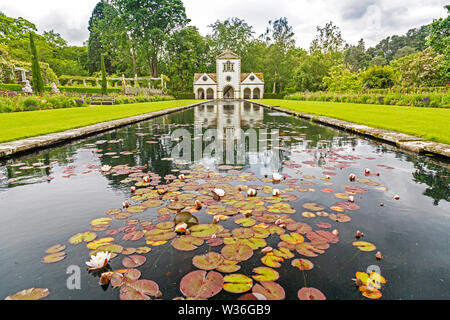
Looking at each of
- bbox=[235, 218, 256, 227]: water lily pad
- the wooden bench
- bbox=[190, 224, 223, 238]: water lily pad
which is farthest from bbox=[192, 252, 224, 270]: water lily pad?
the wooden bench

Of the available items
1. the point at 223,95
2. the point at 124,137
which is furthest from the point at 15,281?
the point at 223,95

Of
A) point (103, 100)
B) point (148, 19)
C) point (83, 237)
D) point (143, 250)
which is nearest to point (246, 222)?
point (143, 250)

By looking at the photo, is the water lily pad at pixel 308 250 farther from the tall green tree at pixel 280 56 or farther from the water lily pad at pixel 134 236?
the tall green tree at pixel 280 56

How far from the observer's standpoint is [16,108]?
1326cm

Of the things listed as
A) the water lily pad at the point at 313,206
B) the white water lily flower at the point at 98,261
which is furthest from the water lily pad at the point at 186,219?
the water lily pad at the point at 313,206

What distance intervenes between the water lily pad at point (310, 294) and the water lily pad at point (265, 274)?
0.53 feet

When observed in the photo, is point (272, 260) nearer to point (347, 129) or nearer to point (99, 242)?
point (99, 242)

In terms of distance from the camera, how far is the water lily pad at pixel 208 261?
153 centimetres

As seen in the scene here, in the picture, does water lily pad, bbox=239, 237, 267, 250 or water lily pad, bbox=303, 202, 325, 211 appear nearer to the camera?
water lily pad, bbox=239, 237, 267, 250

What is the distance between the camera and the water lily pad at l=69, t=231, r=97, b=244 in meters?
1.86

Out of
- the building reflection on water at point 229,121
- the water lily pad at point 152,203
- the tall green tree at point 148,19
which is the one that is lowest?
the water lily pad at point 152,203

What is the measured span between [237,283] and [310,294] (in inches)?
16.1

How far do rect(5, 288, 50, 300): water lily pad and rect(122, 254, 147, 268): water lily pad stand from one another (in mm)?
420

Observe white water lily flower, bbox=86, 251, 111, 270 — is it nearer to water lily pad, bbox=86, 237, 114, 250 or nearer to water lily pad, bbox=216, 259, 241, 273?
water lily pad, bbox=86, 237, 114, 250
